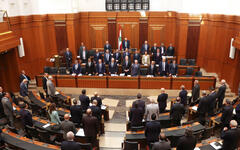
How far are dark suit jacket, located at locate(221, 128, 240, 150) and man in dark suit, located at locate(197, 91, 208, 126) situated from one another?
229cm

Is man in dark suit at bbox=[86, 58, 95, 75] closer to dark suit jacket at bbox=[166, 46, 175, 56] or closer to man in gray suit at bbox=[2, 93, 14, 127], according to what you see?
man in gray suit at bbox=[2, 93, 14, 127]

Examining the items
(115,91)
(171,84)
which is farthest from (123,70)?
(171,84)

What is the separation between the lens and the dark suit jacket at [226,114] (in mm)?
6730

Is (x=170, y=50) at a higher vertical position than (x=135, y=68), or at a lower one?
higher

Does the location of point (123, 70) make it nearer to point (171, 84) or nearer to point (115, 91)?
point (115, 91)

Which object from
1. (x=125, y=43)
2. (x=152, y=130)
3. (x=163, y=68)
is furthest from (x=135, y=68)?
(x=152, y=130)

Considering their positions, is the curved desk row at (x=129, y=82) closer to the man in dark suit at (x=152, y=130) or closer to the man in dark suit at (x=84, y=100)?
the man in dark suit at (x=84, y=100)

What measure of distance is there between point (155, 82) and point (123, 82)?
1.67 m

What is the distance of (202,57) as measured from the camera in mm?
14305

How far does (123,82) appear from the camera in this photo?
37.4 feet

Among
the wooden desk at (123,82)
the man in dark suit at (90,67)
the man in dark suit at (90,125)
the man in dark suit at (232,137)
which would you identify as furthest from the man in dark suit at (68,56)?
the man in dark suit at (232,137)

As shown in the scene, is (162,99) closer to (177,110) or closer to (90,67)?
(177,110)

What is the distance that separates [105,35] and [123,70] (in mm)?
4445

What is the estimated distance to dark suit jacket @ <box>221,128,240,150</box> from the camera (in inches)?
204
